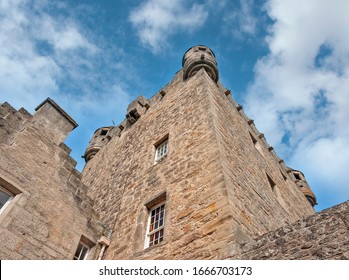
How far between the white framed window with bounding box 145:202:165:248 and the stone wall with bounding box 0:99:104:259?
5.07ft

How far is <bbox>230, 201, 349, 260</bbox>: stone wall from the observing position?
11.7ft

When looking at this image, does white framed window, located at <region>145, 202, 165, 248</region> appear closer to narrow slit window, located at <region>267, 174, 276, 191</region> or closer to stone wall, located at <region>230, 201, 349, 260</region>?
stone wall, located at <region>230, 201, 349, 260</region>

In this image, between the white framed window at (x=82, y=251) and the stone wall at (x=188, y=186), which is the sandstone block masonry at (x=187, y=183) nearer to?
the stone wall at (x=188, y=186)

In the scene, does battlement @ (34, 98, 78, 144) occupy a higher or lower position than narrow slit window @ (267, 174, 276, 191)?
lower

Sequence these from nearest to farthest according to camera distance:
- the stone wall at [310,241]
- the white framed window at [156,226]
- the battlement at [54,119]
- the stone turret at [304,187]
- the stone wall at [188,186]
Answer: the stone wall at [310,241], the stone wall at [188,186], the white framed window at [156,226], the battlement at [54,119], the stone turret at [304,187]

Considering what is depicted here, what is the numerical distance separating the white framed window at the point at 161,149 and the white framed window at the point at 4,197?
14.0ft

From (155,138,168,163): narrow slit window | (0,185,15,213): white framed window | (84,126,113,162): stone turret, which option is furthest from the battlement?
(84,126,113,162): stone turret

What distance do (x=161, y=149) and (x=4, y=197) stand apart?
491cm

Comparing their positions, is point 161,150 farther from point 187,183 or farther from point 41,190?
point 41,190

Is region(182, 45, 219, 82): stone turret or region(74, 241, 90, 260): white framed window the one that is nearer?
region(74, 241, 90, 260): white framed window

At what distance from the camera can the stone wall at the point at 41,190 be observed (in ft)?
18.1

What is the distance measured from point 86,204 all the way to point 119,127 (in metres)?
7.96

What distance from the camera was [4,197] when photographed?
5723 millimetres

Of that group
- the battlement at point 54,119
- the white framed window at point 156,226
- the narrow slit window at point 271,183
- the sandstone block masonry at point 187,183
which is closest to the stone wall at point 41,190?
the battlement at point 54,119
